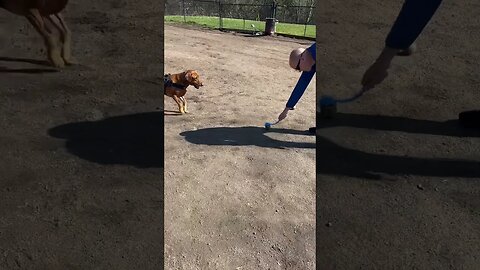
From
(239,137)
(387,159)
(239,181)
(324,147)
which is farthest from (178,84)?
(387,159)

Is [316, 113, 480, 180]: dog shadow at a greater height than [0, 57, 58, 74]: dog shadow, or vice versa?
[0, 57, 58, 74]: dog shadow

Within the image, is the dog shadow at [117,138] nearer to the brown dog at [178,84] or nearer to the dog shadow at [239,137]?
the dog shadow at [239,137]

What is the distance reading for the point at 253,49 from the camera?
13406mm

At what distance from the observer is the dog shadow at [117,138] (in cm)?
201

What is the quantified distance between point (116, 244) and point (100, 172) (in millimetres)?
344

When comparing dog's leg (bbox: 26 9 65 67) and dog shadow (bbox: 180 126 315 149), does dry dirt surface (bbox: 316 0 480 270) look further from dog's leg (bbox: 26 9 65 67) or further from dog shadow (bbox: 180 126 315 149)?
dog shadow (bbox: 180 126 315 149)

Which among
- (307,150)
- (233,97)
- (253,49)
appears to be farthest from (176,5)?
(307,150)

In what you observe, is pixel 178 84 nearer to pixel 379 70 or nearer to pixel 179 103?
pixel 179 103

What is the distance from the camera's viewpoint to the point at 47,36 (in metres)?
1.90

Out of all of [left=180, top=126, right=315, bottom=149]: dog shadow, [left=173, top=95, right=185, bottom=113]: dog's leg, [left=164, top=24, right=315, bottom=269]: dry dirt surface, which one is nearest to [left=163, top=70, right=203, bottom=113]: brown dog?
[left=173, top=95, right=185, bottom=113]: dog's leg

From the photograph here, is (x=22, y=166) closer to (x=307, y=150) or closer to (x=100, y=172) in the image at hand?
(x=100, y=172)

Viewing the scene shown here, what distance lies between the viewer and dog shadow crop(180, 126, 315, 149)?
5.11 m

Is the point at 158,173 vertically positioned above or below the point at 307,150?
above

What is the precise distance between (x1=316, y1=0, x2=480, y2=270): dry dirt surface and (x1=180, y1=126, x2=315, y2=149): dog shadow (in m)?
2.93
